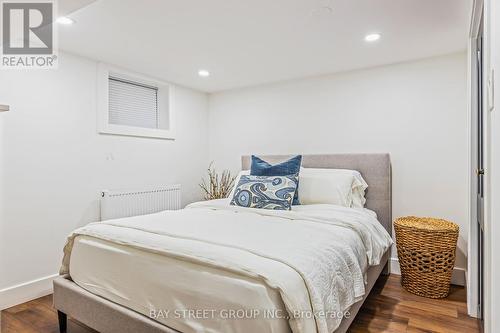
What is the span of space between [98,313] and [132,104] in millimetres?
2528

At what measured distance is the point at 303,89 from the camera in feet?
12.0

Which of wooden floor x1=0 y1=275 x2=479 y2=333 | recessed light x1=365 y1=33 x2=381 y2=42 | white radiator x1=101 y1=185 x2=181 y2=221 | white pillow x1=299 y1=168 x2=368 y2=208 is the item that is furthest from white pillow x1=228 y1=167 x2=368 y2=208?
recessed light x1=365 y1=33 x2=381 y2=42

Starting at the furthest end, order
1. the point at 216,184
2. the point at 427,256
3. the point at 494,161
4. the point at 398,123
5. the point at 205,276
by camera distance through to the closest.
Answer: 1. the point at 216,184
2. the point at 398,123
3. the point at 427,256
4. the point at 205,276
5. the point at 494,161

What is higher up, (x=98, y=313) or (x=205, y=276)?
(x=205, y=276)

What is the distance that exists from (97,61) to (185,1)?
159cm

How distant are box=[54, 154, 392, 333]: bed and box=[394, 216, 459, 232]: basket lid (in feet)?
1.87

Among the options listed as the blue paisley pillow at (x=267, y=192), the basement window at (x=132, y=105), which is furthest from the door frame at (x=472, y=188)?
the basement window at (x=132, y=105)

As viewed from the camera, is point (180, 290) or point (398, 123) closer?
point (180, 290)

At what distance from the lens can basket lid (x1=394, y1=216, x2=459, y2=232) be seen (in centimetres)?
254

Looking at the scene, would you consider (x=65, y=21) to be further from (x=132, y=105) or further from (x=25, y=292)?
(x=25, y=292)

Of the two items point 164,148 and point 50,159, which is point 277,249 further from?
point 164,148

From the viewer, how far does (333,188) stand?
2.85m

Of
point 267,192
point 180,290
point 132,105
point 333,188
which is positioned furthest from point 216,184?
point 180,290

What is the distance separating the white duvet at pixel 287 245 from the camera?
128 centimetres
